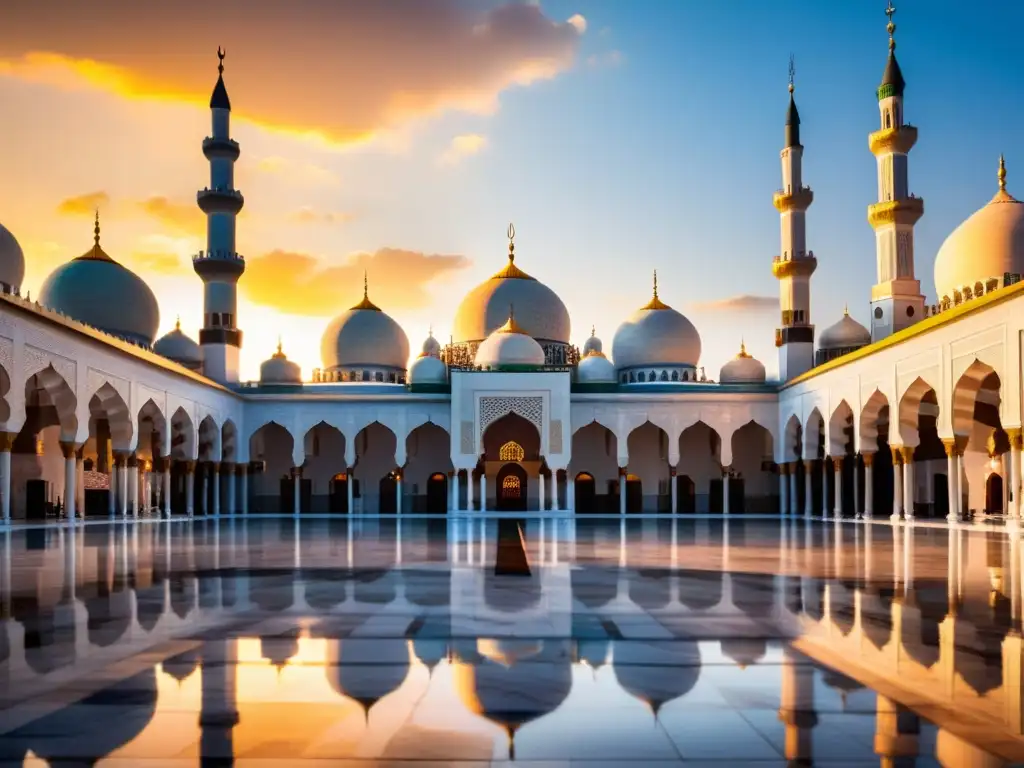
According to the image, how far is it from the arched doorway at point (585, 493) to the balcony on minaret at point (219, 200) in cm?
1108

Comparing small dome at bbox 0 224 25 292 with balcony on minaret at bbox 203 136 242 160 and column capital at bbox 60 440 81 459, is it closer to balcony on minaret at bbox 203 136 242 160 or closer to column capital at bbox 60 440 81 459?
column capital at bbox 60 440 81 459

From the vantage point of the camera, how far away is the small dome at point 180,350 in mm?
26406

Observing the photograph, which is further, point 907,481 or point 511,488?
point 511,488

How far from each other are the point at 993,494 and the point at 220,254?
1818cm

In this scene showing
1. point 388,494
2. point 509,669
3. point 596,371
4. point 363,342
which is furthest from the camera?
point 363,342

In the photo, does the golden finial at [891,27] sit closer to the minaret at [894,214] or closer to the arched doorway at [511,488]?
the minaret at [894,214]

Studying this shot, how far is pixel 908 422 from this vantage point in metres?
18.4

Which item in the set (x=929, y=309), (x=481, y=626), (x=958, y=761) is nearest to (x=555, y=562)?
(x=481, y=626)

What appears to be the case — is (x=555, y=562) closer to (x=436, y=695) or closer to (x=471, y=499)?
(x=436, y=695)

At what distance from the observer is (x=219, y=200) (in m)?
25.2

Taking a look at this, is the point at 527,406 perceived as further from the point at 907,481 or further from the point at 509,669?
the point at 509,669

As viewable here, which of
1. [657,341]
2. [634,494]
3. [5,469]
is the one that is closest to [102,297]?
[5,469]

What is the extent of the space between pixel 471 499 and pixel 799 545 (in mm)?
13884

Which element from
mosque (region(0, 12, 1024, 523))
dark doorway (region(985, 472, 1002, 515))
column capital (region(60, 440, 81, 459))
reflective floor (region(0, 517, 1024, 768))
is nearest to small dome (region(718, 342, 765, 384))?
mosque (region(0, 12, 1024, 523))
